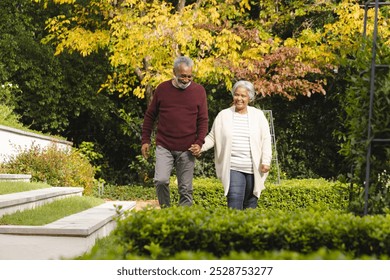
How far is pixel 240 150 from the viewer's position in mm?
5617

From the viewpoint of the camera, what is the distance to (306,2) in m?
13.6

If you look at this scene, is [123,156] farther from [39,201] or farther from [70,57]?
[39,201]

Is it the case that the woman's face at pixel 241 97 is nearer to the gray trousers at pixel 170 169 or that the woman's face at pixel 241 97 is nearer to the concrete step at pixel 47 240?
the gray trousers at pixel 170 169

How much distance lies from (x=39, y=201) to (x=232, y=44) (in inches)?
206

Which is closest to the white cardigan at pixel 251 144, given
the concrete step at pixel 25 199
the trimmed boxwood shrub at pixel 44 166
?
the concrete step at pixel 25 199

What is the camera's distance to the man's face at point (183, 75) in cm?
565

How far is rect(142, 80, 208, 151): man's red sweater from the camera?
5.78 m

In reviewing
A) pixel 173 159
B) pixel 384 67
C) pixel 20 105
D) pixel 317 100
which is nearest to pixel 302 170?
pixel 317 100

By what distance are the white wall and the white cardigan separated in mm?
5771

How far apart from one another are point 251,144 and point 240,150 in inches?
4.1

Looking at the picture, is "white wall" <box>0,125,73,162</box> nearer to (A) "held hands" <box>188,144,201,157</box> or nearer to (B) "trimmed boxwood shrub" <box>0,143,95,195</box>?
(B) "trimmed boxwood shrub" <box>0,143,95,195</box>

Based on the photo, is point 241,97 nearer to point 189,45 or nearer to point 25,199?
point 25,199

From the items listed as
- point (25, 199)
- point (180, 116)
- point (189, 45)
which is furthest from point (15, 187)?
point (189, 45)

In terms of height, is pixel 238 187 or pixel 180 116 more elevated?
pixel 180 116
